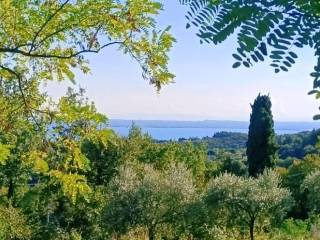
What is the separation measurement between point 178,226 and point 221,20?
24738 mm

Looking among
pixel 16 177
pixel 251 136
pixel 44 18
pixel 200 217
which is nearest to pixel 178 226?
pixel 200 217

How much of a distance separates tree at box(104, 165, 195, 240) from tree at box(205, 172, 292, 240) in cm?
132

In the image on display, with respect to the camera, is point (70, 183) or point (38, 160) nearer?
point (38, 160)

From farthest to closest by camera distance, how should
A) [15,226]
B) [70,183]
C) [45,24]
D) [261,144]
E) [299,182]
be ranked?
[261,144]
[299,182]
[15,226]
[70,183]
[45,24]

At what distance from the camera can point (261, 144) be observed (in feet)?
135

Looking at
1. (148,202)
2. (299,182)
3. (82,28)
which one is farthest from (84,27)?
(299,182)

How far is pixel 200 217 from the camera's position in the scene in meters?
25.6

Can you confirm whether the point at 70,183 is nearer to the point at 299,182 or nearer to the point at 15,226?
the point at 15,226

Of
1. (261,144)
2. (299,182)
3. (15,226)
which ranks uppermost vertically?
(261,144)

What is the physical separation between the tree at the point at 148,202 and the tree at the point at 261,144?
52.2ft

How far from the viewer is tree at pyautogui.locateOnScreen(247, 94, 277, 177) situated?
4103cm

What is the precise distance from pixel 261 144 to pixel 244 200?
16.1 meters

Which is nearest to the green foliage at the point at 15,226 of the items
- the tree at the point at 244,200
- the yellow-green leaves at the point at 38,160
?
the tree at the point at 244,200

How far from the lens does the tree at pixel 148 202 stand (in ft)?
81.8
